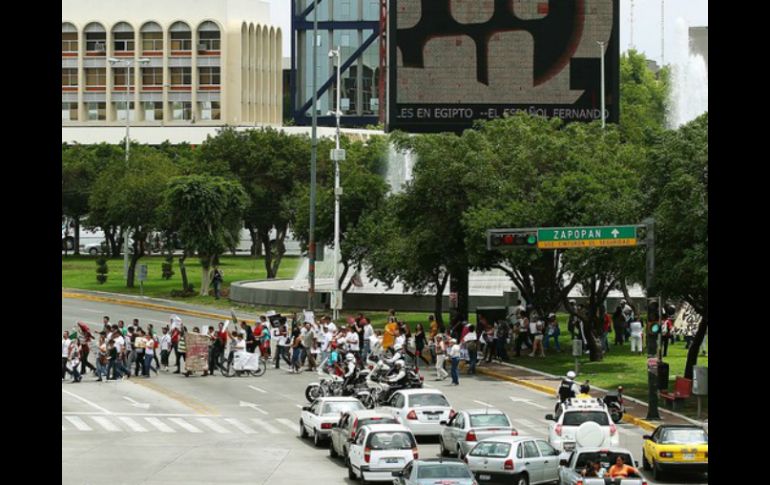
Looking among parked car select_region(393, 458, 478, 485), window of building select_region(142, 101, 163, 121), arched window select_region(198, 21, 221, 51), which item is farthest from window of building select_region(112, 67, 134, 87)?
parked car select_region(393, 458, 478, 485)

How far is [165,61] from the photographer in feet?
522

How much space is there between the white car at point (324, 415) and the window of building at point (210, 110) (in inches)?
5006

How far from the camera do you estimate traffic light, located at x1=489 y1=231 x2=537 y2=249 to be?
41250 millimetres

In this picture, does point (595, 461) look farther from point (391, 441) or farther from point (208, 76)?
point (208, 76)

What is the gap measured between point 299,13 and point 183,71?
42.8 feet

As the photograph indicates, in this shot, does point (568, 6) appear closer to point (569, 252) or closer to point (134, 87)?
point (569, 252)

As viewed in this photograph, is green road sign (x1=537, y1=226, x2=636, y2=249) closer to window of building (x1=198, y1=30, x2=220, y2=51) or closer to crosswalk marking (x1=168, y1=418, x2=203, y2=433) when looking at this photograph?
crosswalk marking (x1=168, y1=418, x2=203, y2=433)

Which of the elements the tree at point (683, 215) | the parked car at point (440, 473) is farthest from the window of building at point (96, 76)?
the parked car at point (440, 473)

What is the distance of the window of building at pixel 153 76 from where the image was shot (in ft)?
526

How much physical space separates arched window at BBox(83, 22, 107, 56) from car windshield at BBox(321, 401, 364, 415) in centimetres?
12546

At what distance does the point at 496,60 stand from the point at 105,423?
3312 centimetres

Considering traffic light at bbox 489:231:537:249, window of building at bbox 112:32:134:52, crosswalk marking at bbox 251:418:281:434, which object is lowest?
crosswalk marking at bbox 251:418:281:434

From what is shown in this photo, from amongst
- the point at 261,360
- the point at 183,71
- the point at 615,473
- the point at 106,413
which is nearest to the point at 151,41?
the point at 183,71

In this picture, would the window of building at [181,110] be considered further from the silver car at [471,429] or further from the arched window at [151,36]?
the silver car at [471,429]
